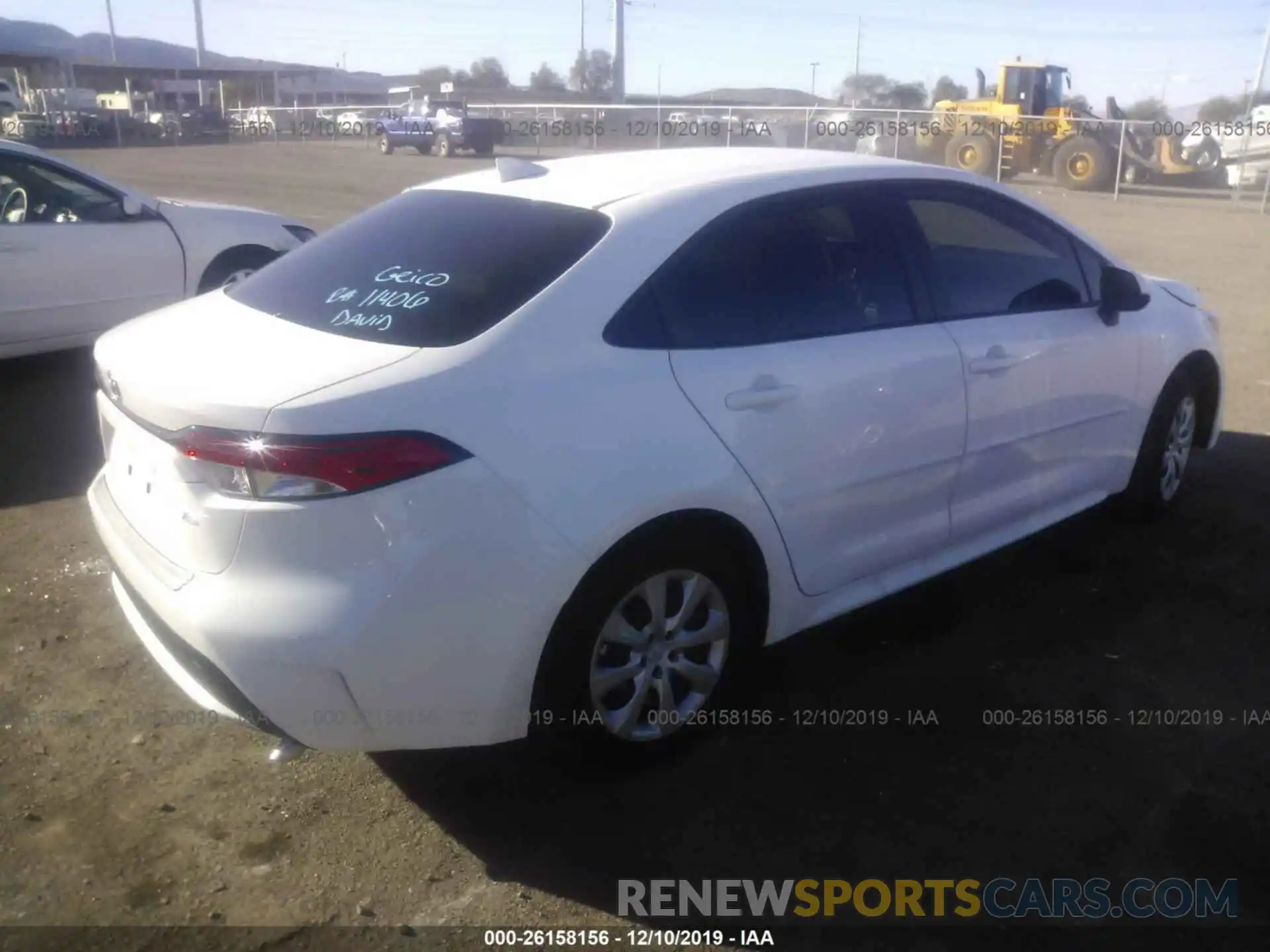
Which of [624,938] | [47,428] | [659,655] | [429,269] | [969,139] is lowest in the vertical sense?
[624,938]

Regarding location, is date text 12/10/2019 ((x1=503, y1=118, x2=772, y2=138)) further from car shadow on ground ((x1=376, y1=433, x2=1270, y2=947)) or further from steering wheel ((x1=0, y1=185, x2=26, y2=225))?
car shadow on ground ((x1=376, y1=433, x2=1270, y2=947))

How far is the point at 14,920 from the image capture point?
2789 mm

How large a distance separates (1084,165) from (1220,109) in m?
26.7

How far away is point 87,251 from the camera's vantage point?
7.27 metres

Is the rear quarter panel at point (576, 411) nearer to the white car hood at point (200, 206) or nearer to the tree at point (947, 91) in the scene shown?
the white car hood at point (200, 206)

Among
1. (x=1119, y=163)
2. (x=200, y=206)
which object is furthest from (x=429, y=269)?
(x=1119, y=163)

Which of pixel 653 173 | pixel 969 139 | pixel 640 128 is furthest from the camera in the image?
pixel 640 128

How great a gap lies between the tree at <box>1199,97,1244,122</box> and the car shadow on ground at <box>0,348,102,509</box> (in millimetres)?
45590

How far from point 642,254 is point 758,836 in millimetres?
1612

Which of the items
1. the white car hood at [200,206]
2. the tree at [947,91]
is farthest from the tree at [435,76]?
the white car hood at [200,206]

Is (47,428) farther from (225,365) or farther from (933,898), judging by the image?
(933,898)

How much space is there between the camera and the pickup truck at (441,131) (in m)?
35.6

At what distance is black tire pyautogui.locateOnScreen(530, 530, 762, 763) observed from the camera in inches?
116

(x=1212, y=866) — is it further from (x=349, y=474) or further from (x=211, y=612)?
(x=211, y=612)
